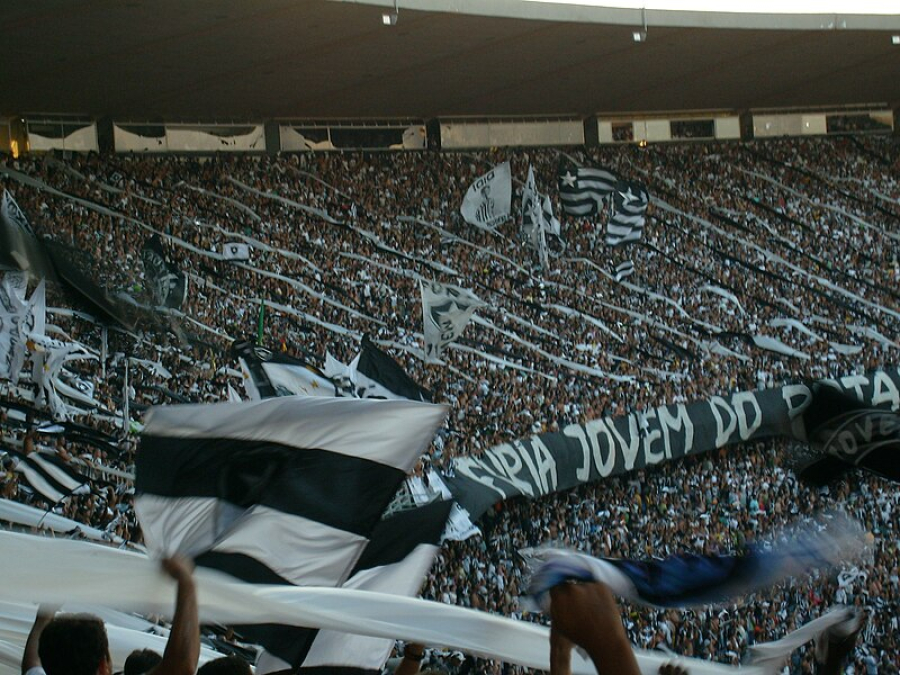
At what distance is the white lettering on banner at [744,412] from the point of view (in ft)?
64.0

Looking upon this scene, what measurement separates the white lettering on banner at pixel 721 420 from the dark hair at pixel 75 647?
17.6 meters

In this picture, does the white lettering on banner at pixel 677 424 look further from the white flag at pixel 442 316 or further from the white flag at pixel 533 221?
the white flag at pixel 442 316

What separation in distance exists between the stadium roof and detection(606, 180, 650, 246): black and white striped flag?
2.25m

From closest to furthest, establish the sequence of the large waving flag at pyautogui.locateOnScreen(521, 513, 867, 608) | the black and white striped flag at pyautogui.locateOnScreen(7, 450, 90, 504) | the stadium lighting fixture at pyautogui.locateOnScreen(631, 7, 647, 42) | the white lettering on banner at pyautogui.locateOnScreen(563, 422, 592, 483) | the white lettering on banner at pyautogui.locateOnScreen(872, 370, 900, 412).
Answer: the large waving flag at pyautogui.locateOnScreen(521, 513, 867, 608), the black and white striped flag at pyautogui.locateOnScreen(7, 450, 90, 504), the white lettering on banner at pyautogui.locateOnScreen(563, 422, 592, 483), the stadium lighting fixture at pyautogui.locateOnScreen(631, 7, 647, 42), the white lettering on banner at pyautogui.locateOnScreen(872, 370, 900, 412)

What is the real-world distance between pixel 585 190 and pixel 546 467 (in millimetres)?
6259

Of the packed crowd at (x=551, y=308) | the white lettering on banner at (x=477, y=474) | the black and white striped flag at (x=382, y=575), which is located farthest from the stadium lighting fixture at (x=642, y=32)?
the black and white striped flag at (x=382, y=575)

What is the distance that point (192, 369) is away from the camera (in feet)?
50.9

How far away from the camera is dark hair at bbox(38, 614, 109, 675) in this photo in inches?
92.0

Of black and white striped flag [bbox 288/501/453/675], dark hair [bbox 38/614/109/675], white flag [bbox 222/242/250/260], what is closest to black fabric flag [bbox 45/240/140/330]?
white flag [bbox 222/242/250/260]

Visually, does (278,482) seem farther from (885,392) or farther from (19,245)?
(885,392)

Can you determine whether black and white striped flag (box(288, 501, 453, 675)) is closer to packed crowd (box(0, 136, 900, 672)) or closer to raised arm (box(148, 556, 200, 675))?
raised arm (box(148, 556, 200, 675))

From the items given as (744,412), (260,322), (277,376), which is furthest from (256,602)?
(744,412)

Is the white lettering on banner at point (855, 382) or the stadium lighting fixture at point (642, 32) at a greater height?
the stadium lighting fixture at point (642, 32)

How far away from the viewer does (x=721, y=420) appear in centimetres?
1939
